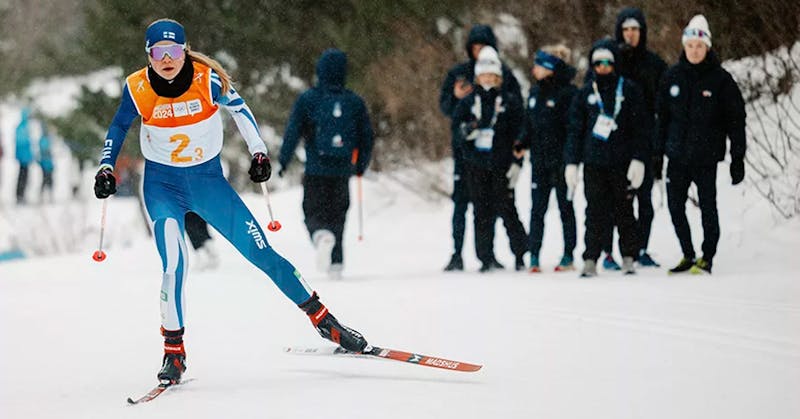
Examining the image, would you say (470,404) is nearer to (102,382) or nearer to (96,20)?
(102,382)

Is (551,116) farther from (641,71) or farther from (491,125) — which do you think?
(641,71)

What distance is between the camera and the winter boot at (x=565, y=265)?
10.8 meters

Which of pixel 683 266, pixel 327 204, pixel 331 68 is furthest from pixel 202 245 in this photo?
pixel 683 266

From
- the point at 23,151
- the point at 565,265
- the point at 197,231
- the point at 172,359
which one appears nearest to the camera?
the point at 172,359

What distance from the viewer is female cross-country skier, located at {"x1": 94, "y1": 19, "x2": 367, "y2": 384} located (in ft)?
20.1

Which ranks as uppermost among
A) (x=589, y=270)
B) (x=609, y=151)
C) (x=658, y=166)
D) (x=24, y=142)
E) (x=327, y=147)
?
(x=24, y=142)

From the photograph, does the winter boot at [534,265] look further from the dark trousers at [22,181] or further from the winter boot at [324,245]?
the dark trousers at [22,181]

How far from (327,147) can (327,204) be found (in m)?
0.50

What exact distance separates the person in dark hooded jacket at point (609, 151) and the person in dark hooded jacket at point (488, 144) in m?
1.14

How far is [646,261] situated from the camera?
34.3ft

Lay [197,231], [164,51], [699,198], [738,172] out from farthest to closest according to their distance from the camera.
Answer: [197,231], [699,198], [738,172], [164,51]

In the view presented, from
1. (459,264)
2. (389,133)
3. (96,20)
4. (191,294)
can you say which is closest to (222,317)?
(191,294)

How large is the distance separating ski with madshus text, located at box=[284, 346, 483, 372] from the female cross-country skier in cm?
6

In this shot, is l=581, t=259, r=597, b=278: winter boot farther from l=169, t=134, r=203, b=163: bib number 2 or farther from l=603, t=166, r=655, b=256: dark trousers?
l=169, t=134, r=203, b=163: bib number 2
